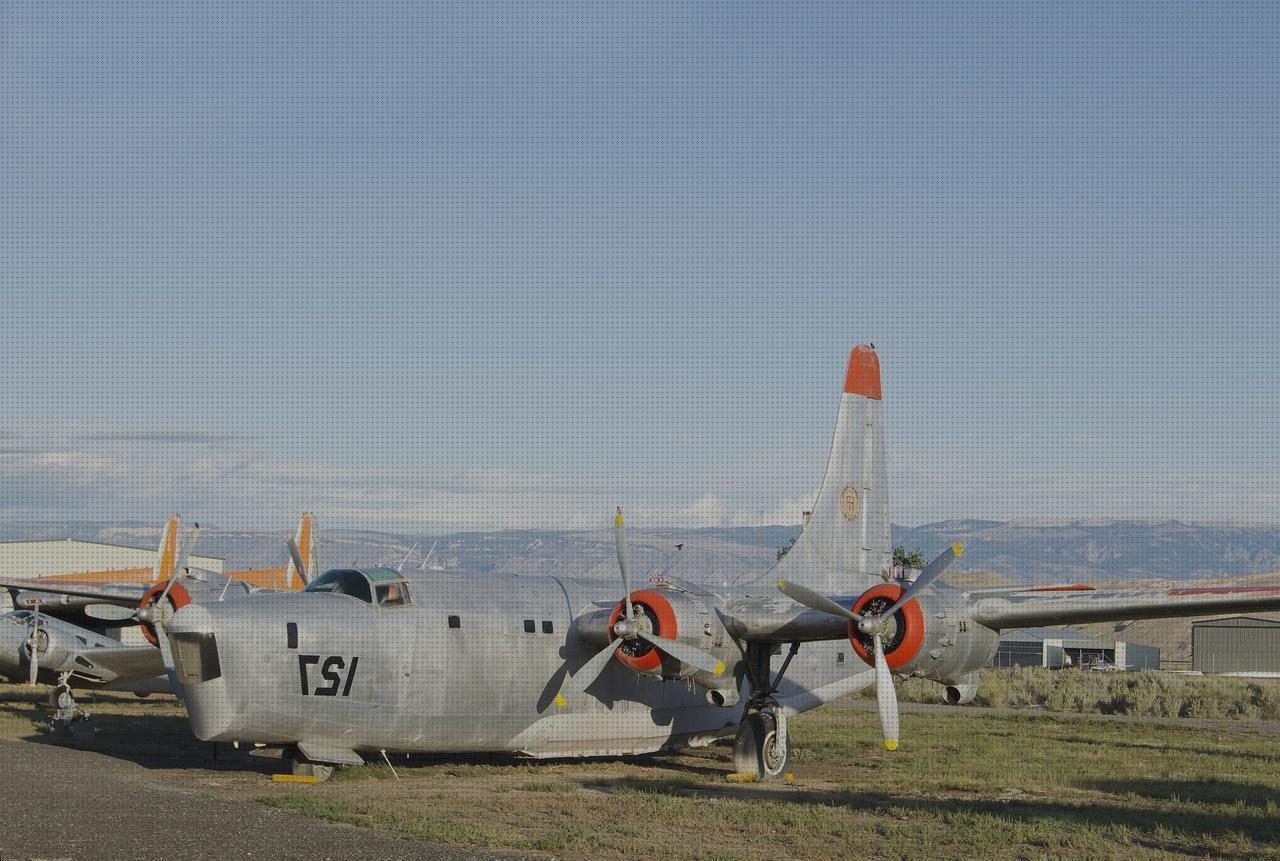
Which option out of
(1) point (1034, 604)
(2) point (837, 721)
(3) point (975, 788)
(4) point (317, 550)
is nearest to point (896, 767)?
(3) point (975, 788)

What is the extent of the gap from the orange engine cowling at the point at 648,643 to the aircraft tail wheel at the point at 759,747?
6.68 feet

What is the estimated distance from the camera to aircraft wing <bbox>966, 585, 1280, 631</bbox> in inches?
799

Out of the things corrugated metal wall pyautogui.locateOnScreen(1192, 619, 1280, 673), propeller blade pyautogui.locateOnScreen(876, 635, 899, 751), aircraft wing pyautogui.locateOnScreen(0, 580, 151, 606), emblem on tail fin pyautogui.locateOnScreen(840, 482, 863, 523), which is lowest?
corrugated metal wall pyautogui.locateOnScreen(1192, 619, 1280, 673)

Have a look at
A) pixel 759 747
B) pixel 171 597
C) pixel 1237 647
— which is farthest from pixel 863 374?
pixel 1237 647

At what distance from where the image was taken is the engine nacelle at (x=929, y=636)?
20953 millimetres

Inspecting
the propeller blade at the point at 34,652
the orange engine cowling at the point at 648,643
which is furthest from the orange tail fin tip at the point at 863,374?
the propeller blade at the point at 34,652

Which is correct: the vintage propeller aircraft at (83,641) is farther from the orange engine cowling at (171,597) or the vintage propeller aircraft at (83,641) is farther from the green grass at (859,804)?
the green grass at (859,804)

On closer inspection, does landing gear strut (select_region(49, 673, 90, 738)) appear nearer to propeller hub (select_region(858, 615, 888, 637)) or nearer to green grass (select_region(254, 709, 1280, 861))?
green grass (select_region(254, 709, 1280, 861))

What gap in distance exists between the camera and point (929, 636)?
21.1 meters

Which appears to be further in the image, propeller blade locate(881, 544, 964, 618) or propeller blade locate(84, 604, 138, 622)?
propeller blade locate(84, 604, 138, 622)

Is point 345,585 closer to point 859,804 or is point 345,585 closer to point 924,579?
point 859,804

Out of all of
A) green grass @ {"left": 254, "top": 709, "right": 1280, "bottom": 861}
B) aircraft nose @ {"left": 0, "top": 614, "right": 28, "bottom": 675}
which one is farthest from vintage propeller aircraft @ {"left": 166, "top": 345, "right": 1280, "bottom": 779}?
aircraft nose @ {"left": 0, "top": 614, "right": 28, "bottom": 675}

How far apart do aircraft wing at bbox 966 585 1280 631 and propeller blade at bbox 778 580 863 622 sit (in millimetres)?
2202

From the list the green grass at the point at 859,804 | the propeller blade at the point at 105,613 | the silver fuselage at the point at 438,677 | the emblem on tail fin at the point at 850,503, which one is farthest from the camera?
the propeller blade at the point at 105,613
